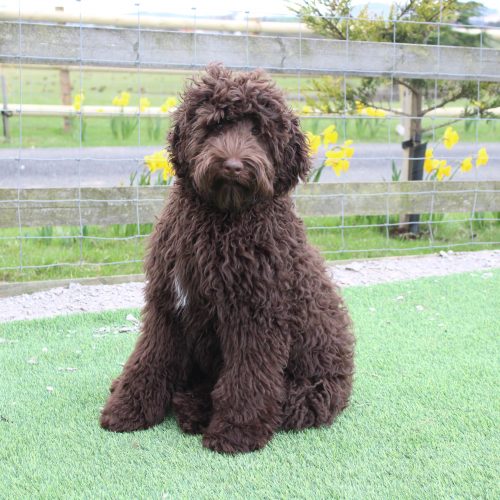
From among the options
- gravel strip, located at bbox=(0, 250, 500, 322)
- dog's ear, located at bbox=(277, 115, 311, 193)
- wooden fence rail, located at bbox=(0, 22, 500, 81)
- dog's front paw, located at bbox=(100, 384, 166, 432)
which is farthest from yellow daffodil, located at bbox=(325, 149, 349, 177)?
dog's front paw, located at bbox=(100, 384, 166, 432)

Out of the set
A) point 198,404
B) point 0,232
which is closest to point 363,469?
point 198,404

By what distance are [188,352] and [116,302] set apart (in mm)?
1897

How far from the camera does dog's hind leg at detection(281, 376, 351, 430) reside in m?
3.10

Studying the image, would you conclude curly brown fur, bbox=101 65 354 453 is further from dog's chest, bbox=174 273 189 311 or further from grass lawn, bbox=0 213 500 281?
grass lawn, bbox=0 213 500 281

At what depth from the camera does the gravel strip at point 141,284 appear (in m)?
4.80

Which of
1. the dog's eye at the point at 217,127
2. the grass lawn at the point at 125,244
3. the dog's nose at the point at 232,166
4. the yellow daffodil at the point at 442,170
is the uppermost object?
the dog's eye at the point at 217,127

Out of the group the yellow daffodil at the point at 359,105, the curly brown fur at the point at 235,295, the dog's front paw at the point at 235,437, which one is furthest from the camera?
the yellow daffodil at the point at 359,105

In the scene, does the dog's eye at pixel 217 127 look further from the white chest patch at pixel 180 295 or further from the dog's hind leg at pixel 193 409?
the dog's hind leg at pixel 193 409

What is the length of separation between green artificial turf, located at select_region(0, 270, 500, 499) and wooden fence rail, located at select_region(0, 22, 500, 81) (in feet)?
6.39

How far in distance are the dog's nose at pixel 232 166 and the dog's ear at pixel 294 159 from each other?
0.32m

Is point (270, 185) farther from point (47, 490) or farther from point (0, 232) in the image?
point (0, 232)

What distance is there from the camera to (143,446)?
9.58 ft

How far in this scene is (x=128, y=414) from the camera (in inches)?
121

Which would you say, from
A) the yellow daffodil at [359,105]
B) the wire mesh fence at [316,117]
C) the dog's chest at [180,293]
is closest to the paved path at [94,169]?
the wire mesh fence at [316,117]
